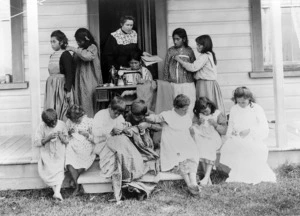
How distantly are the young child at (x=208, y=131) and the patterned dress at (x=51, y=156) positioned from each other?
159cm

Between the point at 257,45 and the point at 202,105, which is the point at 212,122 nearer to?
the point at 202,105

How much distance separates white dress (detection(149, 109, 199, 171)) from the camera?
207 inches

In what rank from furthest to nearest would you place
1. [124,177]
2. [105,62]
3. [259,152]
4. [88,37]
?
1. [105,62]
2. [88,37]
3. [259,152]
4. [124,177]

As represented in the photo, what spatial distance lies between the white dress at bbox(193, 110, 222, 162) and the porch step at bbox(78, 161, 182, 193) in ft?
1.41

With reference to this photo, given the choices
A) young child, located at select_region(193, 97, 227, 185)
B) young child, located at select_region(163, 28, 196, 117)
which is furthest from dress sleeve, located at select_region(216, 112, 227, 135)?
young child, located at select_region(163, 28, 196, 117)

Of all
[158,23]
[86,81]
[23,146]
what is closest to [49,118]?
[86,81]

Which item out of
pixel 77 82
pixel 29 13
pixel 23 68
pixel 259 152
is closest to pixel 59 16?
pixel 23 68

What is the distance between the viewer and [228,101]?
7.60 m

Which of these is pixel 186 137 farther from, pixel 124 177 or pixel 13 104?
pixel 13 104

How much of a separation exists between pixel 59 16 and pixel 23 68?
3.36 feet

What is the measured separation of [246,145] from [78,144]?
196 cm

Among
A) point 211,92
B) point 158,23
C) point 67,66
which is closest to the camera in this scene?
point 67,66

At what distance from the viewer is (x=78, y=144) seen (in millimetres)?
5312

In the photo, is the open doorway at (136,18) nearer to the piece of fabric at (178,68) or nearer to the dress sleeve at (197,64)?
the piece of fabric at (178,68)
